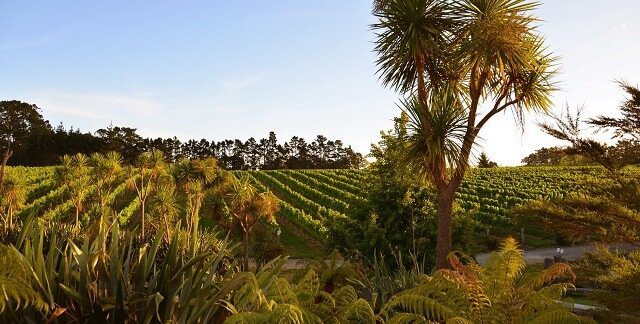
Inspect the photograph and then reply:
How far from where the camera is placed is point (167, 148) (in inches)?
4761

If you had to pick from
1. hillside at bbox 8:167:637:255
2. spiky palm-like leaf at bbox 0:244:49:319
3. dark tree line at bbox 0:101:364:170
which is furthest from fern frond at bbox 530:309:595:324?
dark tree line at bbox 0:101:364:170

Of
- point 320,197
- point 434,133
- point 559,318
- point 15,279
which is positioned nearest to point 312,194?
point 320,197

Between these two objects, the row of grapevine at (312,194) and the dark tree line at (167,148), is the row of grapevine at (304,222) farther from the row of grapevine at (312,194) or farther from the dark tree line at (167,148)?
the dark tree line at (167,148)

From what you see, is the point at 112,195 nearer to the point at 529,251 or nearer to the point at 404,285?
the point at 529,251

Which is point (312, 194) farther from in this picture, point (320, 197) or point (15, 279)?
point (15, 279)

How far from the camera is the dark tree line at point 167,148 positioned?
9838 cm

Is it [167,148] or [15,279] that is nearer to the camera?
[15,279]

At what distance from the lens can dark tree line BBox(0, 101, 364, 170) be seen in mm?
98375

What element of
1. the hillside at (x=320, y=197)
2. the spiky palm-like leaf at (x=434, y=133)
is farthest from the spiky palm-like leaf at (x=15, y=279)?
the hillside at (x=320, y=197)

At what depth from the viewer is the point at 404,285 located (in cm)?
647

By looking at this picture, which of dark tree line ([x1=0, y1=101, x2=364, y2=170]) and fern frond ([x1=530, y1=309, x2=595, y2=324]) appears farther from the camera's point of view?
dark tree line ([x1=0, y1=101, x2=364, y2=170])

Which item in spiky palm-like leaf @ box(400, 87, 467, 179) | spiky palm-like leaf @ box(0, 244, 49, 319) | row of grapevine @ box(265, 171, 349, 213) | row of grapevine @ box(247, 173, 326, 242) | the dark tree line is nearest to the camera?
spiky palm-like leaf @ box(0, 244, 49, 319)

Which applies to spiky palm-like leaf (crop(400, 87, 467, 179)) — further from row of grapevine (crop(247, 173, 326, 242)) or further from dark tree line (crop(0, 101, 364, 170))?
dark tree line (crop(0, 101, 364, 170))

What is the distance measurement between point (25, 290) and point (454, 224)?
1746 centimetres
